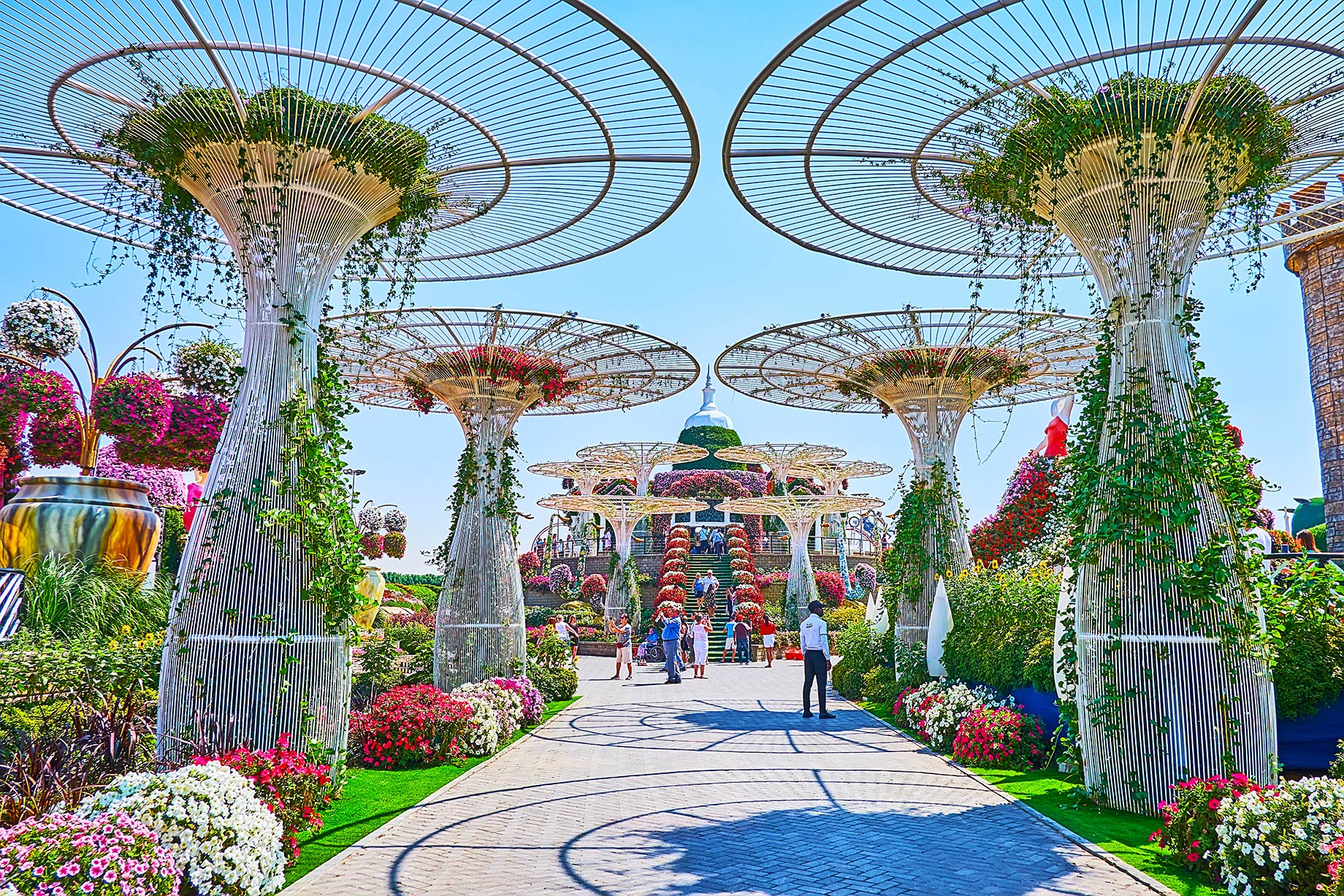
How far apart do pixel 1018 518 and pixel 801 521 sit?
598 inches

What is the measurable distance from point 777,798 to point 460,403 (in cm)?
804

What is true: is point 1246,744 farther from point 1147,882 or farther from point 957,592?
point 957,592

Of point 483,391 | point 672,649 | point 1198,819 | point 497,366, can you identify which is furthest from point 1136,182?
point 672,649

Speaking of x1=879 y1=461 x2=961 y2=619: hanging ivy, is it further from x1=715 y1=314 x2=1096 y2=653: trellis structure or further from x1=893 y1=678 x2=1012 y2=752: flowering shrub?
x1=893 y1=678 x2=1012 y2=752: flowering shrub

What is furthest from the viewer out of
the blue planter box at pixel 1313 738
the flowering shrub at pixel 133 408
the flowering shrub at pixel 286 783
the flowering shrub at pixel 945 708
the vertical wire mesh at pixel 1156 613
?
the flowering shrub at pixel 133 408

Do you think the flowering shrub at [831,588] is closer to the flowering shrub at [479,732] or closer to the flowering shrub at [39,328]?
the flowering shrub at [479,732]

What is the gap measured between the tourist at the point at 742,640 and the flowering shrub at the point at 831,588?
1020 cm

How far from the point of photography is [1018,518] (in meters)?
16.9

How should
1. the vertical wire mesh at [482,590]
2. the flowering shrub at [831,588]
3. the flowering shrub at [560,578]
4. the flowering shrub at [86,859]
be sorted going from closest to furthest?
the flowering shrub at [86,859]
the vertical wire mesh at [482,590]
the flowering shrub at [831,588]
the flowering shrub at [560,578]

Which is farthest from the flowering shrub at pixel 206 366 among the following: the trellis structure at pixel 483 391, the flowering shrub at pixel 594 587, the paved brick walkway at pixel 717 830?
the flowering shrub at pixel 594 587

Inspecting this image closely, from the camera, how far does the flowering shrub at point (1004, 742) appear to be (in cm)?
846

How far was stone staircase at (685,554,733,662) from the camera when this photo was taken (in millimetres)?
29688

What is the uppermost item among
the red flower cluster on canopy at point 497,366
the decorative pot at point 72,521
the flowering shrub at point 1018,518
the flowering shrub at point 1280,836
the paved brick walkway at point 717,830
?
the red flower cluster on canopy at point 497,366

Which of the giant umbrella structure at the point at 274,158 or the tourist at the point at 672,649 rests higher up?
the giant umbrella structure at the point at 274,158
